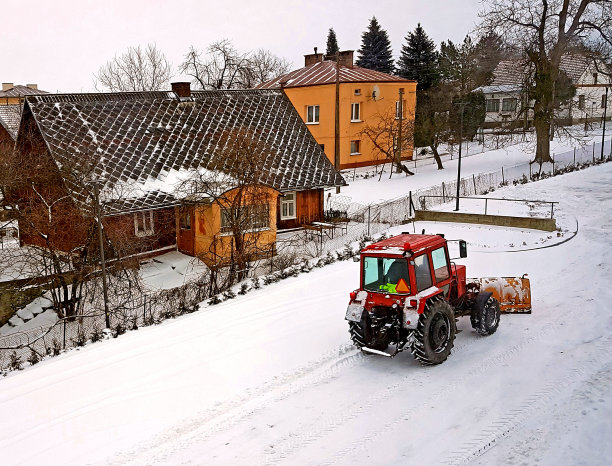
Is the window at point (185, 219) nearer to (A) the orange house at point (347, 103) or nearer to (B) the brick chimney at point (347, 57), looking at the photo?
(A) the orange house at point (347, 103)

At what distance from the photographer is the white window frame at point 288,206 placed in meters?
26.3

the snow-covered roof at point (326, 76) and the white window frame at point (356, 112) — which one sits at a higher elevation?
the snow-covered roof at point (326, 76)

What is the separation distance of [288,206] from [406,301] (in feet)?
53.4

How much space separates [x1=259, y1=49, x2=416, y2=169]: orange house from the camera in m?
41.0

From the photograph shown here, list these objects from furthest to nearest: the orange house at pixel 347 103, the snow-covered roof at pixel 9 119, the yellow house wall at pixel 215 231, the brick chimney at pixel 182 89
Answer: the orange house at pixel 347 103
the snow-covered roof at pixel 9 119
the brick chimney at pixel 182 89
the yellow house wall at pixel 215 231

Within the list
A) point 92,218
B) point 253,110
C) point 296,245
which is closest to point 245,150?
point 296,245

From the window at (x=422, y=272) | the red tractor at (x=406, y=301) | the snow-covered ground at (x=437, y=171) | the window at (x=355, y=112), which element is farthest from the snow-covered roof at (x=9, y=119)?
the window at (x=422, y=272)

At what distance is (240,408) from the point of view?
31.8 feet

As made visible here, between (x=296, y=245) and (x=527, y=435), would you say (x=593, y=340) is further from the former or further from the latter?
(x=296, y=245)

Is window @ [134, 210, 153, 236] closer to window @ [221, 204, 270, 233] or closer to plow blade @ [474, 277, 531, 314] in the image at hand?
window @ [221, 204, 270, 233]

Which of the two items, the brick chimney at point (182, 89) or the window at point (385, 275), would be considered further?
the brick chimney at point (182, 89)

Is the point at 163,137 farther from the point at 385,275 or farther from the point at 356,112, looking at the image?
the point at 356,112

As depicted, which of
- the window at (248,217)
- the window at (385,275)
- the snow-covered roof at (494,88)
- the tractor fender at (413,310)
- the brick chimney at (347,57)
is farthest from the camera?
the snow-covered roof at (494,88)

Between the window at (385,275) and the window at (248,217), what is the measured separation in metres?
8.55
